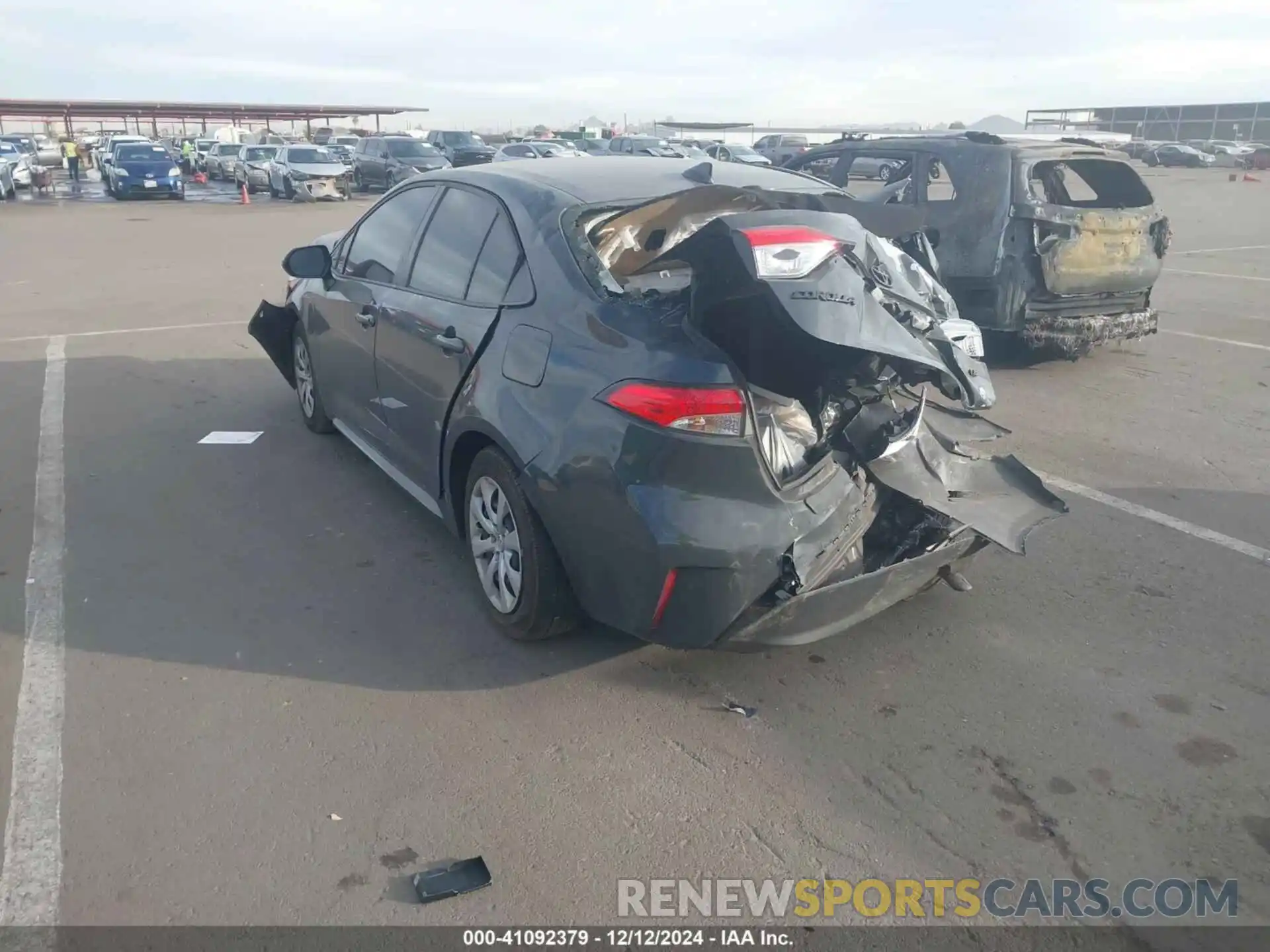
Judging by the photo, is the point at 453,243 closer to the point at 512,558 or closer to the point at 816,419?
the point at 512,558

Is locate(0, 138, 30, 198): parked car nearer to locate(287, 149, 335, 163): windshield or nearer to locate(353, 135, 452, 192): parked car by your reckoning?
locate(287, 149, 335, 163): windshield

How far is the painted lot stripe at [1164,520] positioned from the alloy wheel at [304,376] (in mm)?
4462

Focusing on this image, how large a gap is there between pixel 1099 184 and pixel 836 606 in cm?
644

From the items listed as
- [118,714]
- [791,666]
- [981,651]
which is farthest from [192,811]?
[981,651]

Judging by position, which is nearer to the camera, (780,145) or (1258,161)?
(780,145)

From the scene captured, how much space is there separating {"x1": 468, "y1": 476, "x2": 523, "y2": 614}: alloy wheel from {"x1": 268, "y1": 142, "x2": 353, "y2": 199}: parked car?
25930 mm

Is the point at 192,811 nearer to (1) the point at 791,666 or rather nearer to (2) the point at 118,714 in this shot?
(2) the point at 118,714

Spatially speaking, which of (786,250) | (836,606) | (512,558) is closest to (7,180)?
(512,558)

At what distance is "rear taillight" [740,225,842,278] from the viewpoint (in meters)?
3.08

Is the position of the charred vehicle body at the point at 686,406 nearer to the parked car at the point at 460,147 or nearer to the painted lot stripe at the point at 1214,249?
the painted lot stripe at the point at 1214,249

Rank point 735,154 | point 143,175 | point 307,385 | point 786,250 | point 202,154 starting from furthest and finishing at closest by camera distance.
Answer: point 202,154 < point 735,154 < point 143,175 < point 307,385 < point 786,250

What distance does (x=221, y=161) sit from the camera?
3838cm

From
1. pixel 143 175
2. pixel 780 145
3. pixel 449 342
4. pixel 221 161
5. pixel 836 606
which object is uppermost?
pixel 780 145

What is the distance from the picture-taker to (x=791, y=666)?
3816mm
